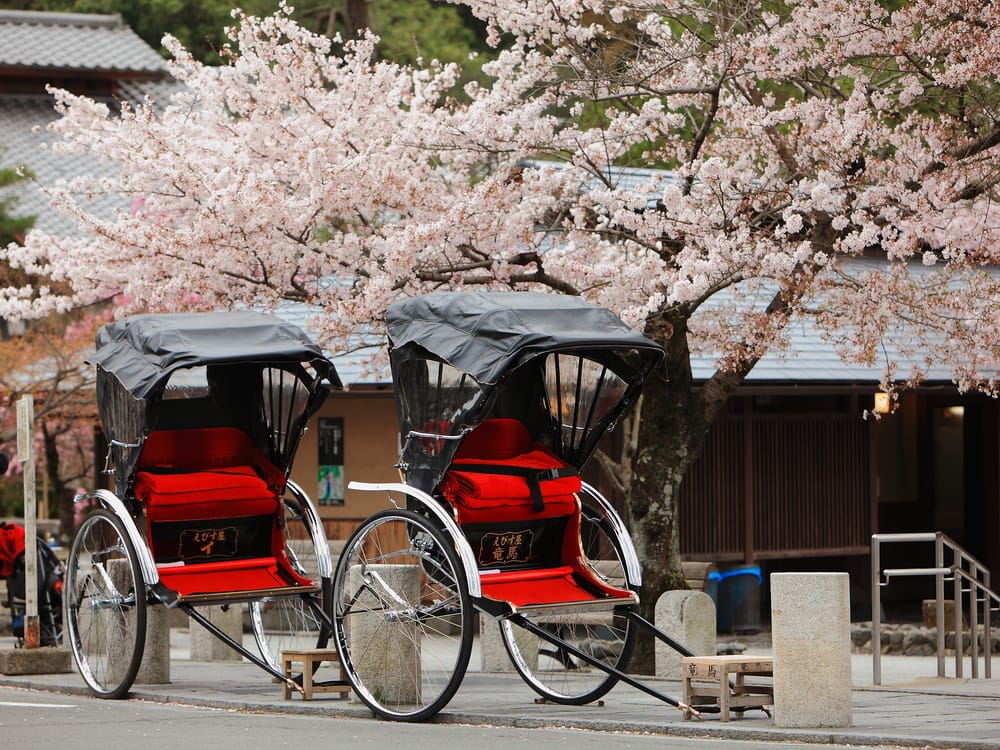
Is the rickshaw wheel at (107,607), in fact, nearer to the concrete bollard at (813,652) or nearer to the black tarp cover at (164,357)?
the black tarp cover at (164,357)

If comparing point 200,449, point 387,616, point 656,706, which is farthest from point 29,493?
point 656,706

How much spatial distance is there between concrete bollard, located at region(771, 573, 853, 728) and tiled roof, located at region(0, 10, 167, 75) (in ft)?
90.3

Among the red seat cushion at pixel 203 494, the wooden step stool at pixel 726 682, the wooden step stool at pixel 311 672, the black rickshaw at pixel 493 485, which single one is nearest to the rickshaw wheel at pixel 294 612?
the wooden step stool at pixel 311 672

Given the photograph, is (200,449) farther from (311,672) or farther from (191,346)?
(311,672)

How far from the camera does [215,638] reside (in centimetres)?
1542

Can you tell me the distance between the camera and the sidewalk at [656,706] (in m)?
8.81

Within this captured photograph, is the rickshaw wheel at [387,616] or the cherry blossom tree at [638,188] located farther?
the cherry blossom tree at [638,188]

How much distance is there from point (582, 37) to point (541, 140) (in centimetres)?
92

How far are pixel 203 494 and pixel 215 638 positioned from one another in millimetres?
4342

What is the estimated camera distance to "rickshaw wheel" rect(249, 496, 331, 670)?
11398 mm

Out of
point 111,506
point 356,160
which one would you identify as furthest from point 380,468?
point 111,506

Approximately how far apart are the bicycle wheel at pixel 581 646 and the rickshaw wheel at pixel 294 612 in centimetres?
133

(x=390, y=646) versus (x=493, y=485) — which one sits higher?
(x=493, y=485)

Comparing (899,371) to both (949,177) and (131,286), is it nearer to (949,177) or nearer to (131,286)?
(949,177)
